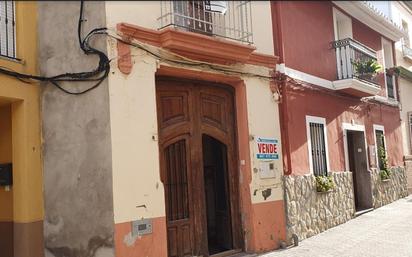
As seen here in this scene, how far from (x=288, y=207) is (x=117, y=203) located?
4027mm

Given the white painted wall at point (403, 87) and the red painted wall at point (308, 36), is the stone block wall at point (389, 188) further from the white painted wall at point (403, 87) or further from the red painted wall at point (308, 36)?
the red painted wall at point (308, 36)

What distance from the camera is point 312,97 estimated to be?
10320 millimetres

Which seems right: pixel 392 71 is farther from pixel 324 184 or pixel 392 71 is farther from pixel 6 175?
pixel 6 175

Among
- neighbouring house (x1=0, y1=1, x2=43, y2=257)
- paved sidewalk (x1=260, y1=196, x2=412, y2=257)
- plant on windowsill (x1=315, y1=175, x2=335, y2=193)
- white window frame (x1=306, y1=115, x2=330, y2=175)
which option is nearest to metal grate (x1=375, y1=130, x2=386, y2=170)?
paved sidewalk (x1=260, y1=196, x2=412, y2=257)

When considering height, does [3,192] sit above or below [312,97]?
below

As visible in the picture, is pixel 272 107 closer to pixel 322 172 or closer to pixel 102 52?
pixel 322 172

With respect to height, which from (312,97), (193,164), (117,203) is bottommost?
(117,203)

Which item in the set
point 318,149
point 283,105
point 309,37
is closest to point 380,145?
point 318,149

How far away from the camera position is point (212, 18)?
7.98 m

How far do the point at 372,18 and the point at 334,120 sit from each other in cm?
401

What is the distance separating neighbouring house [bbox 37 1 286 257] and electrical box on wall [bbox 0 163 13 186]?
24.7 inches

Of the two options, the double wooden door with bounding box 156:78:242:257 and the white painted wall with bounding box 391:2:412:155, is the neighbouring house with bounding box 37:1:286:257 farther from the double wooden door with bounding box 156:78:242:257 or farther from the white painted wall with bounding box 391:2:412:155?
the white painted wall with bounding box 391:2:412:155

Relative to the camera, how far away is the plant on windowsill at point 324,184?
993 cm

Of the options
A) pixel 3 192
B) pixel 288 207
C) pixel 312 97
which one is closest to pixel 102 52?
pixel 3 192
